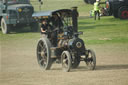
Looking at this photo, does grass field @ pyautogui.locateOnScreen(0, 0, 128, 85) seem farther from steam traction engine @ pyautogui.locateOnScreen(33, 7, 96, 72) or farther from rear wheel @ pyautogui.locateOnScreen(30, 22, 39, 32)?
rear wheel @ pyautogui.locateOnScreen(30, 22, 39, 32)

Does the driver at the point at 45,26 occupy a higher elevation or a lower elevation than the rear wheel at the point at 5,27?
higher

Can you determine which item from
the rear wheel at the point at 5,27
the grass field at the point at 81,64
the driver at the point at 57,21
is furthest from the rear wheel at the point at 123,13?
the driver at the point at 57,21

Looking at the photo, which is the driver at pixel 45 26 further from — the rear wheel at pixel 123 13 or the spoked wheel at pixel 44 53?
the rear wheel at pixel 123 13

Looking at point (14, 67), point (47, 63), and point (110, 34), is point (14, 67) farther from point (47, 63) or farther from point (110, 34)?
point (110, 34)

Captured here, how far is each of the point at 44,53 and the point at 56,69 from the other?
0.68 m

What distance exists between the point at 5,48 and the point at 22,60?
3928 mm

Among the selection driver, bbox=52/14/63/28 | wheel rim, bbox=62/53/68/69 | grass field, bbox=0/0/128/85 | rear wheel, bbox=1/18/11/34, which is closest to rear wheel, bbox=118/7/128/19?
grass field, bbox=0/0/128/85

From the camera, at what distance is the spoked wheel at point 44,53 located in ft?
41.7

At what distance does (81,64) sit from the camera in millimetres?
14398

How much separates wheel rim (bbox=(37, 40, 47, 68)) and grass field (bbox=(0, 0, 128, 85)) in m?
0.28

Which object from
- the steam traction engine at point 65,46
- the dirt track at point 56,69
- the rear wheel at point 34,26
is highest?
the steam traction engine at point 65,46

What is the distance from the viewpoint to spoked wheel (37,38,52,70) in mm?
12699

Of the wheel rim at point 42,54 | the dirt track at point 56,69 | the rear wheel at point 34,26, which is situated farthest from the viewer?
the rear wheel at point 34,26


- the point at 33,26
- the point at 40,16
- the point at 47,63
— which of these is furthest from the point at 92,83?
the point at 33,26
